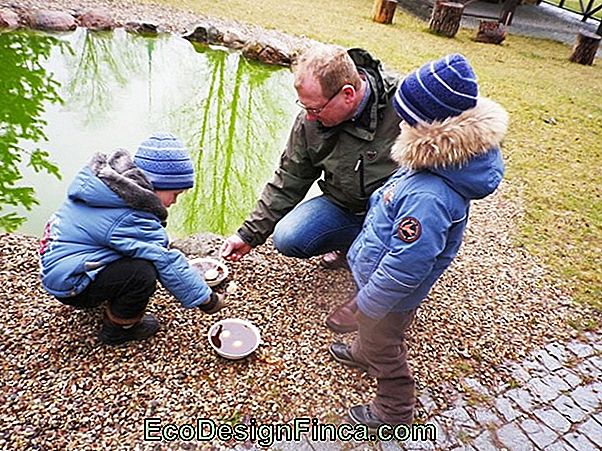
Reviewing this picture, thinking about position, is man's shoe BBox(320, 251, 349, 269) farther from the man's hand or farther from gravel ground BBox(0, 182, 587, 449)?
the man's hand

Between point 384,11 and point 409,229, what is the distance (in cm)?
810

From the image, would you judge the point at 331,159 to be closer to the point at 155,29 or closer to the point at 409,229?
the point at 409,229

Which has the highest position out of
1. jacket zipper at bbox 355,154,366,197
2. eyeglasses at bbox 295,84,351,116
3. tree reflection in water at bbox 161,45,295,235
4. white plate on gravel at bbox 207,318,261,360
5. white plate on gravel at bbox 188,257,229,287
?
eyeglasses at bbox 295,84,351,116

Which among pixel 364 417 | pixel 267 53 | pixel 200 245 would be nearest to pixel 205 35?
pixel 267 53

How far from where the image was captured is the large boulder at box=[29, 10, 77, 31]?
204 inches

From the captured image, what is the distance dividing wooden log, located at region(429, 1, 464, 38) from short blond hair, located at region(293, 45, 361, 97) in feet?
24.7

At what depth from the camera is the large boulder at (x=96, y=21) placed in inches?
217

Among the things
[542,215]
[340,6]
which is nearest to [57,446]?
[542,215]

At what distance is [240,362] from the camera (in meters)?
2.00

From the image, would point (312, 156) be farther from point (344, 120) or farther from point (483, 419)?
point (483, 419)

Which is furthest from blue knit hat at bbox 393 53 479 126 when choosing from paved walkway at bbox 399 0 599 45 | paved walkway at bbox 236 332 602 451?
paved walkway at bbox 399 0 599 45

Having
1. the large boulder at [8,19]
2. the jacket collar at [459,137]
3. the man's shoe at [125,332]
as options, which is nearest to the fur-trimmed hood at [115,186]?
the man's shoe at [125,332]

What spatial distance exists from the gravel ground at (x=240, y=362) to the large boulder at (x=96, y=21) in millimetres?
3931

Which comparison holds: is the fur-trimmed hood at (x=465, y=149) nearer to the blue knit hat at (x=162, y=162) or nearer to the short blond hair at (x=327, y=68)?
the short blond hair at (x=327, y=68)
